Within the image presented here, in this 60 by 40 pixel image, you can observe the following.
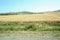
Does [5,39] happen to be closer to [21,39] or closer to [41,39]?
[21,39]

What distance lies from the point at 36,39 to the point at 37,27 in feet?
21.4

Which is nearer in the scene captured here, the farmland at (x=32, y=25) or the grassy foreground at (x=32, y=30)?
the grassy foreground at (x=32, y=30)

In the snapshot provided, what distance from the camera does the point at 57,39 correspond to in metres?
11.8

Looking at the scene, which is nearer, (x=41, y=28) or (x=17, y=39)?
(x=17, y=39)

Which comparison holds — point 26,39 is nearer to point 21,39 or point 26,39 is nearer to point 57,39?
point 21,39

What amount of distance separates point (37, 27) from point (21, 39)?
260 inches

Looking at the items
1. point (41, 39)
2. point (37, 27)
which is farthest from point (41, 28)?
point (41, 39)

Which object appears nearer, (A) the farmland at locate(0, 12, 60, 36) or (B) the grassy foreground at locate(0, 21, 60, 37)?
(B) the grassy foreground at locate(0, 21, 60, 37)

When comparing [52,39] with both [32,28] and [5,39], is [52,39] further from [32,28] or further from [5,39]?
[32,28]

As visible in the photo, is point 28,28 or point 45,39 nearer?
point 45,39

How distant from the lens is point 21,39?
39.0 feet

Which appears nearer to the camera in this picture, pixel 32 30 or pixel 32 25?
pixel 32 30

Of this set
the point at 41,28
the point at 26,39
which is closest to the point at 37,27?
the point at 41,28

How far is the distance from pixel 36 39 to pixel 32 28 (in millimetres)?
6306
